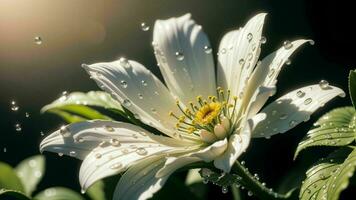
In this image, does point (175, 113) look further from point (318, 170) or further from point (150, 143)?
point (318, 170)

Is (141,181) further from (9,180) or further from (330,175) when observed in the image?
(9,180)

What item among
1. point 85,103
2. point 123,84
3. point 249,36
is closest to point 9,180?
point 85,103

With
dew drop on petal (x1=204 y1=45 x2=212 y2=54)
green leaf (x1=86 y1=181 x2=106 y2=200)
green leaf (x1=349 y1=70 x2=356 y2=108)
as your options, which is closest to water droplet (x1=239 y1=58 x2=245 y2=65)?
dew drop on petal (x1=204 y1=45 x2=212 y2=54)

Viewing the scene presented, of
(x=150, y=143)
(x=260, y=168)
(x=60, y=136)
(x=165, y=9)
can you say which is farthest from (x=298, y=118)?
(x=165, y=9)

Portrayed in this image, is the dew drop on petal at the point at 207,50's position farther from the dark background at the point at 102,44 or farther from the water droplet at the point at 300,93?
the dark background at the point at 102,44

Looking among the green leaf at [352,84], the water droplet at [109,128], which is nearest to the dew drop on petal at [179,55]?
the water droplet at [109,128]

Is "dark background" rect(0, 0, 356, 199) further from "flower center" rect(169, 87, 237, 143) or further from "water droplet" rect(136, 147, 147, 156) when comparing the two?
"water droplet" rect(136, 147, 147, 156)
